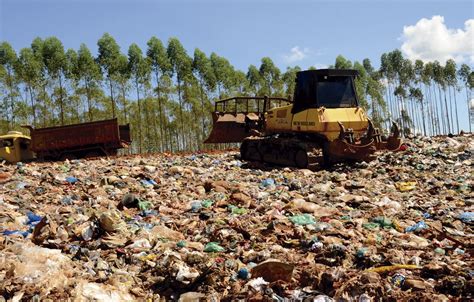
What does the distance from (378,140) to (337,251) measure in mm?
6878

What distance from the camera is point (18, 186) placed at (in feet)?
22.5

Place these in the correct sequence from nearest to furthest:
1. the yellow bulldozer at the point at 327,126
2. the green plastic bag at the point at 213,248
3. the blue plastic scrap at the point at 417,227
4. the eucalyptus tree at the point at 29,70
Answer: the green plastic bag at the point at 213,248 → the blue plastic scrap at the point at 417,227 → the yellow bulldozer at the point at 327,126 → the eucalyptus tree at the point at 29,70

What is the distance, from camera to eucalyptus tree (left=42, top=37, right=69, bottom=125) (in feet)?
92.5

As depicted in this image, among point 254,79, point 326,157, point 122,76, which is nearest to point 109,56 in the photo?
point 122,76

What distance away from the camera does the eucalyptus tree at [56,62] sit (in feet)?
92.5

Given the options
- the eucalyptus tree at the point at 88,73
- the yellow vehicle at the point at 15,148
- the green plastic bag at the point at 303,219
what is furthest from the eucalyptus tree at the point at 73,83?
the green plastic bag at the point at 303,219

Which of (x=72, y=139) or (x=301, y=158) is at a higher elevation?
(x=72, y=139)

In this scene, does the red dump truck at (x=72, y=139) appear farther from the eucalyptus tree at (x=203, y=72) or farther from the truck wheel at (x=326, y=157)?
the eucalyptus tree at (x=203, y=72)

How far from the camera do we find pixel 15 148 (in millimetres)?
15742

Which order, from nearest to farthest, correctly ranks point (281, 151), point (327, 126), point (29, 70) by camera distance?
point (327, 126), point (281, 151), point (29, 70)

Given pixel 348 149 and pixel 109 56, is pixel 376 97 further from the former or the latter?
pixel 348 149

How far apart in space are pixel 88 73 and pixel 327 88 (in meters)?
23.6

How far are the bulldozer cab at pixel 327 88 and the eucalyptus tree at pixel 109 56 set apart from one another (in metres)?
22.0

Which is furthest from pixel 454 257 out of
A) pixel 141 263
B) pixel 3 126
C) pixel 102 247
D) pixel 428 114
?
pixel 428 114
